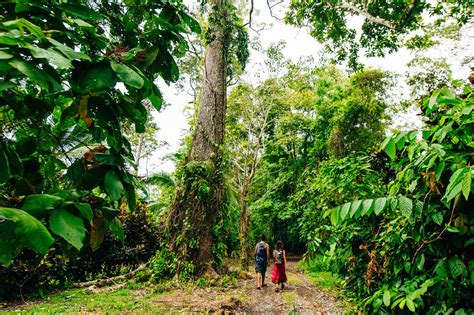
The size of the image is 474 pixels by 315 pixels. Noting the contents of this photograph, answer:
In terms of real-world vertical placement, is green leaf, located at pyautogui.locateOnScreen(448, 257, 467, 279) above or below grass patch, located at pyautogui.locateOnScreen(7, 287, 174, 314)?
above

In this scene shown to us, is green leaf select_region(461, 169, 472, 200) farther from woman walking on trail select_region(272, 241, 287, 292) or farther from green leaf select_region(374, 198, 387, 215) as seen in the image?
woman walking on trail select_region(272, 241, 287, 292)

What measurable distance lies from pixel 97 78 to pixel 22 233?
507 millimetres

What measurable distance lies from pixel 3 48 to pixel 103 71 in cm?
29

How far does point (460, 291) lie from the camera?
203cm

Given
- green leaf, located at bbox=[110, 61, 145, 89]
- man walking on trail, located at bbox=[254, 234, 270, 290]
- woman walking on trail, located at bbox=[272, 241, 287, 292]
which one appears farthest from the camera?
man walking on trail, located at bbox=[254, 234, 270, 290]

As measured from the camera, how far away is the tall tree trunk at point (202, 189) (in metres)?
7.52

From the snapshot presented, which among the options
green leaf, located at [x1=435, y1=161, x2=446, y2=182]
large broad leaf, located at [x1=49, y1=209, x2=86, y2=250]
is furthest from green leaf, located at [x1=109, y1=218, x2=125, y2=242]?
green leaf, located at [x1=435, y1=161, x2=446, y2=182]

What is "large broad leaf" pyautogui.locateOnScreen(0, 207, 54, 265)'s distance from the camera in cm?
63

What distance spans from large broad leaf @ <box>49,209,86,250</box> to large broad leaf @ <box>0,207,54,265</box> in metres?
0.09

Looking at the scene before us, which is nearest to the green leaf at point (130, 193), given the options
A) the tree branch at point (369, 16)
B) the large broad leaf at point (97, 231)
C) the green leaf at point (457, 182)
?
the large broad leaf at point (97, 231)

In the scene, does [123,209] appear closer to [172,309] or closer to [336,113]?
[172,309]

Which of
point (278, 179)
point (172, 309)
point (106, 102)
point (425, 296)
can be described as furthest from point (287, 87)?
point (106, 102)

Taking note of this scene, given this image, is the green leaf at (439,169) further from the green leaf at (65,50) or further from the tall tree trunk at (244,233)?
the tall tree trunk at (244,233)

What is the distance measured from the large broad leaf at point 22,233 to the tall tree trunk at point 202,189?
22.5 feet
